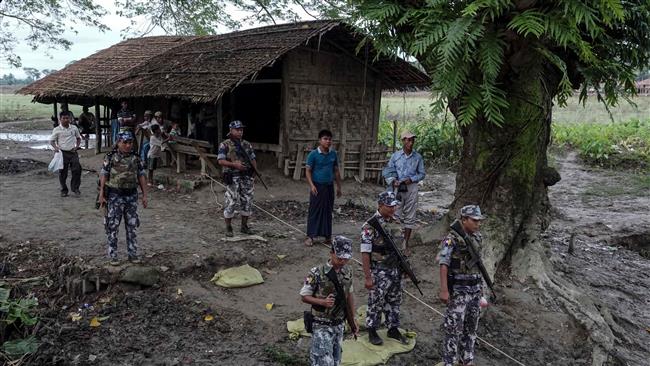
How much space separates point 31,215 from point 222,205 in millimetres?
3469

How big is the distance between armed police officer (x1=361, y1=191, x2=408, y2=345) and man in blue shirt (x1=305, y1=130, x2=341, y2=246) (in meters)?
2.64

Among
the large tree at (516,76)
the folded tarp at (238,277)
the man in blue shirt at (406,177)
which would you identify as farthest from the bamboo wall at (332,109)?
the folded tarp at (238,277)

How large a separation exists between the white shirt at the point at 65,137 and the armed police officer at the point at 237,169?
4145mm

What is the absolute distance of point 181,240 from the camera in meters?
8.28

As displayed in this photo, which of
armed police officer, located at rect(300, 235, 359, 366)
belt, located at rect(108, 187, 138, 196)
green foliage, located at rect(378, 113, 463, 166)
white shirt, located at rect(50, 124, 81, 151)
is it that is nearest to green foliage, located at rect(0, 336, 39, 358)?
belt, located at rect(108, 187, 138, 196)

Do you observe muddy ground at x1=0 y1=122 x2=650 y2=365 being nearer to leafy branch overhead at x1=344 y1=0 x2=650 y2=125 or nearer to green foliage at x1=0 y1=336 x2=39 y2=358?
green foliage at x1=0 y1=336 x2=39 y2=358

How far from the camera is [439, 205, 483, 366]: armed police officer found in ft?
15.6

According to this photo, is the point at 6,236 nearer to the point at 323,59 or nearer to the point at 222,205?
the point at 222,205

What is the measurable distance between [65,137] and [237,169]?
4501mm

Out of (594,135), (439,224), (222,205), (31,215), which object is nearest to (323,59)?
(222,205)

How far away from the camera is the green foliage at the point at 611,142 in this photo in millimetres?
18922

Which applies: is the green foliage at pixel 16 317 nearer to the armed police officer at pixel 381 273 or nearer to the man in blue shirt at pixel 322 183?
the armed police officer at pixel 381 273

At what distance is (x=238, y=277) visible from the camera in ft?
22.7

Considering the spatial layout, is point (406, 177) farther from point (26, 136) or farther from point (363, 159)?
point (26, 136)
